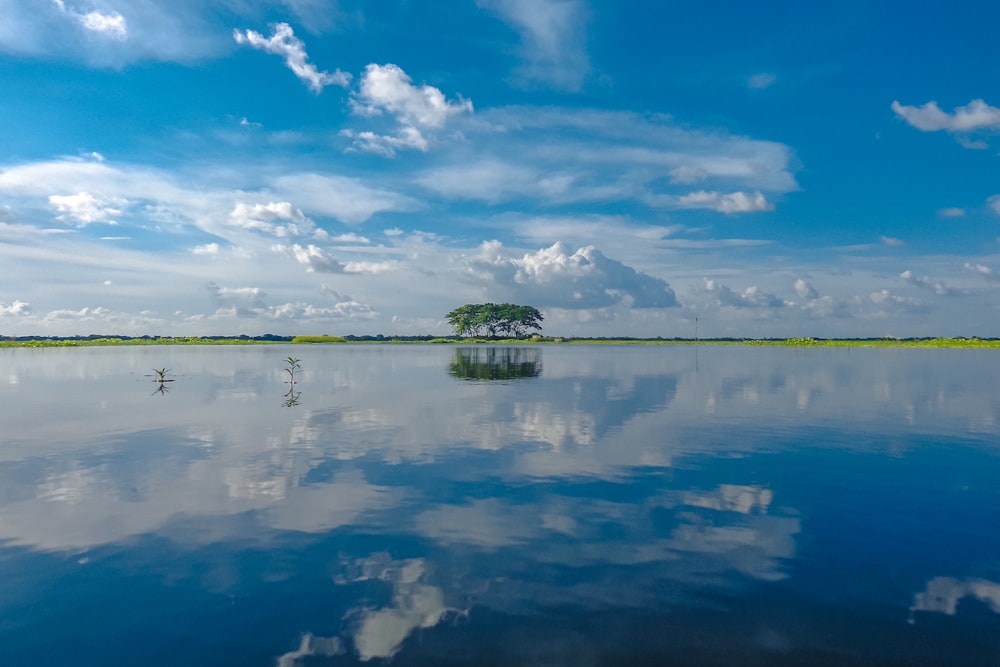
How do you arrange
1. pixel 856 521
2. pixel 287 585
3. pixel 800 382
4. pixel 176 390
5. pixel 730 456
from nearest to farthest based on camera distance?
pixel 287 585, pixel 856 521, pixel 730 456, pixel 176 390, pixel 800 382

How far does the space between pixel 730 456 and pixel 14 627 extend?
29600 millimetres

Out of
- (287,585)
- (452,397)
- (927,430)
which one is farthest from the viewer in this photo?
(452,397)

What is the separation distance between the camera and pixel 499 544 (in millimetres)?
17453

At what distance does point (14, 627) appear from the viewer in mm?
12602

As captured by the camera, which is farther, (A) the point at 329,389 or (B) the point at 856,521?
(A) the point at 329,389

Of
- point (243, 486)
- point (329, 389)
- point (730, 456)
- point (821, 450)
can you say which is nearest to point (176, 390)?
point (329, 389)

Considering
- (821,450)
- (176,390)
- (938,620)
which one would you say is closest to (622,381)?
(821,450)

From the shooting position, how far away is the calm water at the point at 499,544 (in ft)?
39.0

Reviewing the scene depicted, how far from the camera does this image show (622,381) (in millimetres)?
78625

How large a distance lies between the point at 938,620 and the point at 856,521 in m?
7.52

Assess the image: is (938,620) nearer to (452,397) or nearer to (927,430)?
(927,430)

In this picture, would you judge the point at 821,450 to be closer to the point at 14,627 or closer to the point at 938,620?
the point at 938,620

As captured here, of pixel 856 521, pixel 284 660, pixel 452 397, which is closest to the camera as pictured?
pixel 284 660

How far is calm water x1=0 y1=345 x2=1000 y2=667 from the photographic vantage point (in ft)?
39.0
